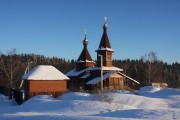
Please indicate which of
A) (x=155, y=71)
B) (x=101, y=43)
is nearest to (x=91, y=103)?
(x=101, y=43)

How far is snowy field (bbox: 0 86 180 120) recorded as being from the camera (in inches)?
498

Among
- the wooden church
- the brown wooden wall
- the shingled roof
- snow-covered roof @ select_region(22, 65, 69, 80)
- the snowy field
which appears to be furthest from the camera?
the shingled roof

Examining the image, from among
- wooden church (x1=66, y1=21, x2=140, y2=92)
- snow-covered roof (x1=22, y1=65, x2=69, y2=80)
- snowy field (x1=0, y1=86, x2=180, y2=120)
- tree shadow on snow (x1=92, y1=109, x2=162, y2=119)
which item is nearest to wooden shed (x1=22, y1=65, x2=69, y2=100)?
→ snow-covered roof (x1=22, y1=65, x2=69, y2=80)

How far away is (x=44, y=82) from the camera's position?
32688 millimetres

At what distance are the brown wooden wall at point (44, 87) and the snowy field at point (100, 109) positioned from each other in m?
5.70

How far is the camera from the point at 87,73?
159ft

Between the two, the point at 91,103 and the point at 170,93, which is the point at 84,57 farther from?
the point at 91,103

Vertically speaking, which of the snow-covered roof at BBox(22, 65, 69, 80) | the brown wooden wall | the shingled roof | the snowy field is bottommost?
the snowy field

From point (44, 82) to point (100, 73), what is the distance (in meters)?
11.8

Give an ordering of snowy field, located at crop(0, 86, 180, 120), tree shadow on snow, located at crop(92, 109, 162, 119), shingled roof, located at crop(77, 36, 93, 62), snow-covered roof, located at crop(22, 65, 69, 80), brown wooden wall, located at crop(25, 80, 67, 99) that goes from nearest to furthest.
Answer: snowy field, located at crop(0, 86, 180, 120) → tree shadow on snow, located at crop(92, 109, 162, 119) → snow-covered roof, located at crop(22, 65, 69, 80) → brown wooden wall, located at crop(25, 80, 67, 99) → shingled roof, located at crop(77, 36, 93, 62)

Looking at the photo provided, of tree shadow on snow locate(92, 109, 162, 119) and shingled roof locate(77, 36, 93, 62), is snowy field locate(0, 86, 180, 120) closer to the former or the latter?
tree shadow on snow locate(92, 109, 162, 119)

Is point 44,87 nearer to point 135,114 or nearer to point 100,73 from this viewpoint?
point 100,73

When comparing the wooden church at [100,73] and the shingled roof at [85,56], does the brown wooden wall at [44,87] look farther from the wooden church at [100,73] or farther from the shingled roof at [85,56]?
the shingled roof at [85,56]

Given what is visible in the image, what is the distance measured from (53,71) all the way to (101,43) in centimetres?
1271
